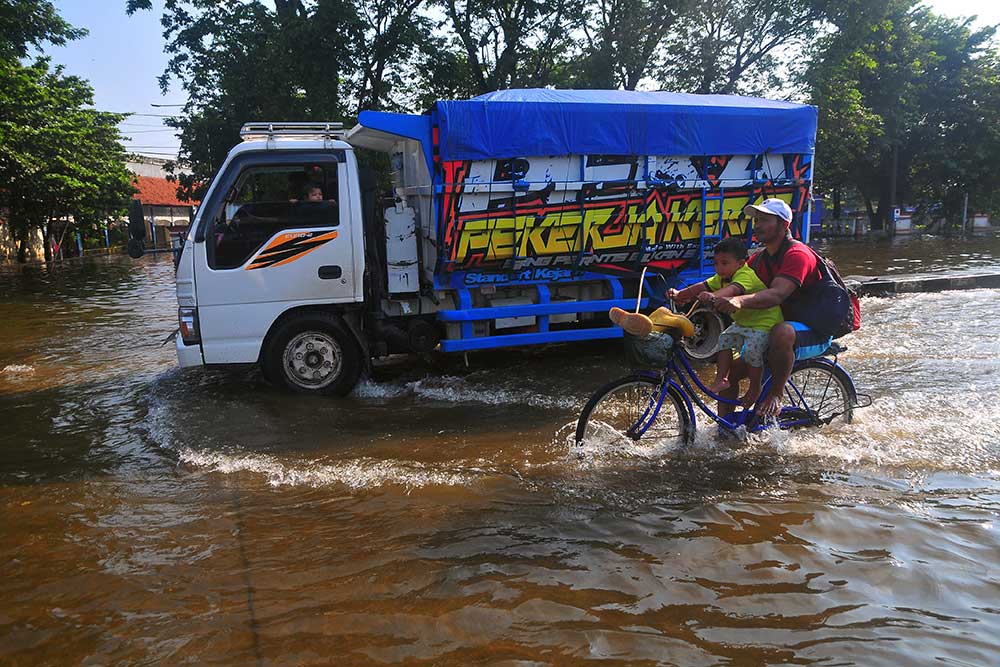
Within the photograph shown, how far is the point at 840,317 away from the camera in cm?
459

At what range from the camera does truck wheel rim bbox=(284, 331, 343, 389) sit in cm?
663

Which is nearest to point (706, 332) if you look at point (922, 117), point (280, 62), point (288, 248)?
point (288, 248)

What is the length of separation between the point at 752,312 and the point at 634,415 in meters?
1.09

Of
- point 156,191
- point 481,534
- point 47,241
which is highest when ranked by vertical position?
point 156,191

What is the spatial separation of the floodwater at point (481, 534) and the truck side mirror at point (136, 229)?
150 cm

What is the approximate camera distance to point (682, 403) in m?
4.73

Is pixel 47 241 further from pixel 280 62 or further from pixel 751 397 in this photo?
pixel 751 397

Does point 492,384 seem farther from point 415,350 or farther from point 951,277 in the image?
point 951,277

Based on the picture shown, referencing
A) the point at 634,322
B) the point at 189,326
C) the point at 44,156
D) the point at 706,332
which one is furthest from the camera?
the point at 44,156

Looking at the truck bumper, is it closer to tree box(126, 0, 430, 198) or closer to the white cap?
the white cap

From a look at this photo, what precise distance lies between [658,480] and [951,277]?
11.4 metres

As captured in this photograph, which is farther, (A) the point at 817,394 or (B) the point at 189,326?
(B) the point at 189,326

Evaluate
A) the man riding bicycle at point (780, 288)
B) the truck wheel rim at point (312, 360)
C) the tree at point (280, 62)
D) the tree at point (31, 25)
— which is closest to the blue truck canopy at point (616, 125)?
the truck wheel rim at point (312, 360)

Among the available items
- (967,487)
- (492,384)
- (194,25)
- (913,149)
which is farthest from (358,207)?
(913,149)
